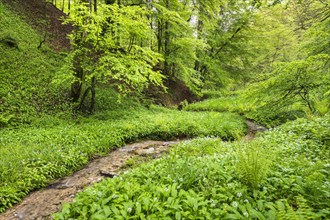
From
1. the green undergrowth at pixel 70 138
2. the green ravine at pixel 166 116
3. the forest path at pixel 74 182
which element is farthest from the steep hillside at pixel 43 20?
the forest path at pixel 74 182

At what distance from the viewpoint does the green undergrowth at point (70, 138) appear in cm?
549

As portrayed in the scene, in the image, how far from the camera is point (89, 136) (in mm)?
8047

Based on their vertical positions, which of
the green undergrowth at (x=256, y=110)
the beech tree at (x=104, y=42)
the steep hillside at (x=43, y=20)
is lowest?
the green undergrowth at (x=256, y=110)

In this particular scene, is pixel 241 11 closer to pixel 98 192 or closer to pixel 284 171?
pixel 284 171

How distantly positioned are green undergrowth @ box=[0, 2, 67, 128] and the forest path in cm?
384

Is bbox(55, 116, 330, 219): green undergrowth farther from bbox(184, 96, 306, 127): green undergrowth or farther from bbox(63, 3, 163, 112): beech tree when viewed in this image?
bbox(63, 3, 163, 112): beech tree

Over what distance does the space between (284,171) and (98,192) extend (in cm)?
325

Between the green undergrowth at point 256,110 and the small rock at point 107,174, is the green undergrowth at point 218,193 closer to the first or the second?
the small rock at point 107,174

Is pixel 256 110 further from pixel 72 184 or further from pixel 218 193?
pixel 72 184

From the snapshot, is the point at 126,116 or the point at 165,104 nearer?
the point at 126,116

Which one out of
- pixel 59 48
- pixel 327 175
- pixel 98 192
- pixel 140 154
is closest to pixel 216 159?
pixel 327 175

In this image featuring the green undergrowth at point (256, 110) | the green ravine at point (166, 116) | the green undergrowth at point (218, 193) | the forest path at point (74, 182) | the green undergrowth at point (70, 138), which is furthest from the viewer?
the green undergrowth at point (256, 110)

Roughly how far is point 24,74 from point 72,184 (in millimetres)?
7699

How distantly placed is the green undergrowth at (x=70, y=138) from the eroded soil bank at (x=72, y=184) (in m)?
0.22
